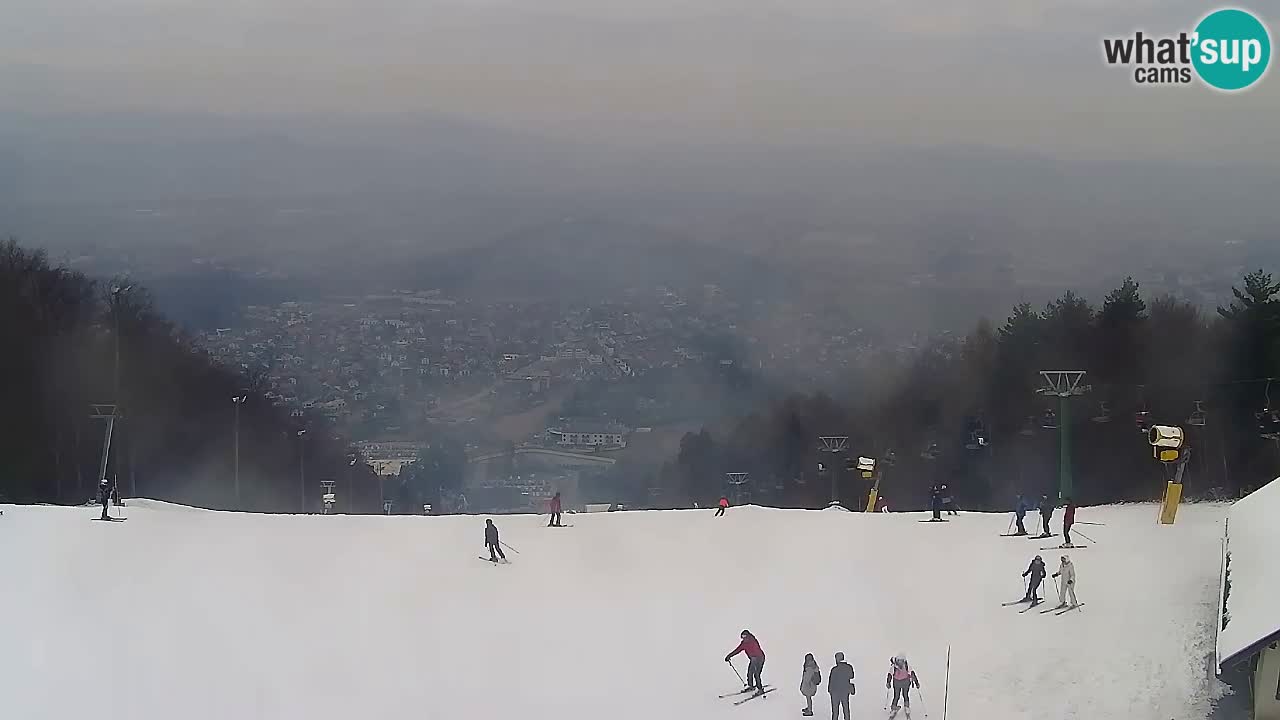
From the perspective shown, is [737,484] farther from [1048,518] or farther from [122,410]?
[1048,518]

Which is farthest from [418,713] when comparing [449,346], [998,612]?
[449,346]

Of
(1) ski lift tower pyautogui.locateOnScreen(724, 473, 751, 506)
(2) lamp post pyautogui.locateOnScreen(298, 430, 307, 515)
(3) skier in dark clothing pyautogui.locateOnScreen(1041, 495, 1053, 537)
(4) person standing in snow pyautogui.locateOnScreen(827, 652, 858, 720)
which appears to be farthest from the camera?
(1) ski lift tower pyautogui.locateOnScreen(724, 473, 751, 506)

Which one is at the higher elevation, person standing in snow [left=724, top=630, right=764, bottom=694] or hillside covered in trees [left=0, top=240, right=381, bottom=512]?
hillside covered in trees [left=0, top=240, right=381, bottom=512]

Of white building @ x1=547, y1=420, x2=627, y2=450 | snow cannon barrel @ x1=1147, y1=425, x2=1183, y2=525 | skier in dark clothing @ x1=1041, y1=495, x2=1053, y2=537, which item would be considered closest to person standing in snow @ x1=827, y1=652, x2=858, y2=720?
skier in dark clothing @ x1=1041, y1=495, x2=1053, y2=537

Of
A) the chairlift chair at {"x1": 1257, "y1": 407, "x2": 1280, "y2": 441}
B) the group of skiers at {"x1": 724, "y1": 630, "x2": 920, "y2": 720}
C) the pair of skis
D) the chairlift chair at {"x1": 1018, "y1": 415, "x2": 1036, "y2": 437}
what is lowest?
the pair of skis

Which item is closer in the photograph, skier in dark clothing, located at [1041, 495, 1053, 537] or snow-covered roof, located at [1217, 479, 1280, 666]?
snow-covered roof, located at [1217, 479, 1280, 666]

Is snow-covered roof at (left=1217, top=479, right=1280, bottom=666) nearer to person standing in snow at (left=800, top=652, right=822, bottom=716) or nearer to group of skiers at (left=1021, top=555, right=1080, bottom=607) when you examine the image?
group of skiers at (left=1021, top=555, right=1080, bottom=607)

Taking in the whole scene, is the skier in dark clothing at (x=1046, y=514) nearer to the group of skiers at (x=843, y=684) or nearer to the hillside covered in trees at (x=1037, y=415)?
the group of skiers at (x=843, y=684)

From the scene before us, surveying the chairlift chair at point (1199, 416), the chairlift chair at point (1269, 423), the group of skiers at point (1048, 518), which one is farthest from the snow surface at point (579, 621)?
the chairlift chair at point (1199, 416)
